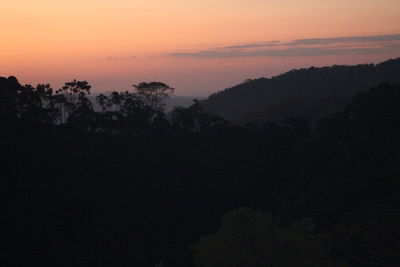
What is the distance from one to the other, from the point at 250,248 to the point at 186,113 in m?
29.7

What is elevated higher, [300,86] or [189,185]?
[189,185]

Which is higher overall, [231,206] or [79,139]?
[79,139]

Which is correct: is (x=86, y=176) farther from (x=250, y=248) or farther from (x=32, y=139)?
(x=250, y=248)

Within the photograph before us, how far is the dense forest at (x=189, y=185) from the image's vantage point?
12.9 m

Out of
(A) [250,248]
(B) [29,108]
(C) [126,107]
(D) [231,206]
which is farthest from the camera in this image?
(C) [126,107]

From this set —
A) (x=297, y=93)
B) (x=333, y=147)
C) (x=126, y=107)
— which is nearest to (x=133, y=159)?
(x=126, y=107)

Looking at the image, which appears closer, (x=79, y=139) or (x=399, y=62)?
(x=79, y=139)

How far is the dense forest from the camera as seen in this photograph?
12891mm

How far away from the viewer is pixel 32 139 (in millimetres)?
28484

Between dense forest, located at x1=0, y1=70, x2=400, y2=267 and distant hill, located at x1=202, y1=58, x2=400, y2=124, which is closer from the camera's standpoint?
dense forest, located at x1=0, y1=70, x2=400, y2=267

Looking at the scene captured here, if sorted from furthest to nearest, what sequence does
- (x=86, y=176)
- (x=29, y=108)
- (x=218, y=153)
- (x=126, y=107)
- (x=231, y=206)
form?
(x=126, y=107)
(x=218, y=153)
(x=29, y=108)
(x=231, y=206)
(x=86, y=176)

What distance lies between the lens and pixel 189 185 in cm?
3117

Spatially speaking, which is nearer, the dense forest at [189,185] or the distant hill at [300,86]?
the dense forest at [189,185]

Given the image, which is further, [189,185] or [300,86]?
[300,86]
